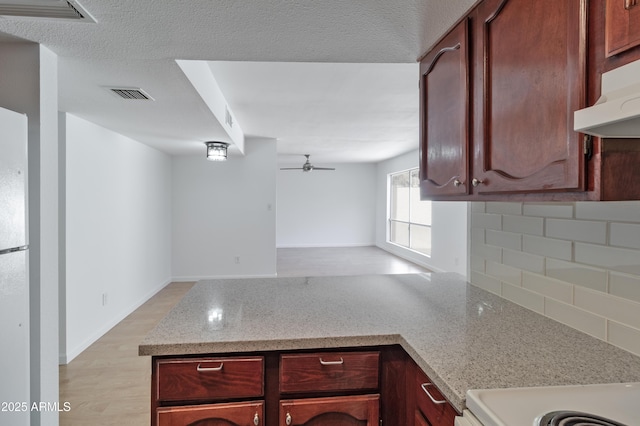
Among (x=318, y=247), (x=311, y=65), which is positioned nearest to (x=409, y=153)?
(x=318, y=247)

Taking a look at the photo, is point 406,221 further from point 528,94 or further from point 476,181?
point 528,94

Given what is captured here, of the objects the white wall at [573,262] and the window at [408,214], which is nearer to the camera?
the white wall at [573,262]

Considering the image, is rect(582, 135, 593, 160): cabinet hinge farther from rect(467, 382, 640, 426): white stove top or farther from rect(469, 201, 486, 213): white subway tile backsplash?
rect(469, 201, 486, 213): white subway tile backsplash

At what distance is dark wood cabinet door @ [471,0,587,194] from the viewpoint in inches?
33.9

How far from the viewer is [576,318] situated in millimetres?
1284

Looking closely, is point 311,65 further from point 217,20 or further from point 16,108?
point 16,108

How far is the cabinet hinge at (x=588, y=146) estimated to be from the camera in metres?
0.82

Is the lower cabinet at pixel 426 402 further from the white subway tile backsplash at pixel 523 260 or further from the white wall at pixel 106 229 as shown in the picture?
the white wall at pixel 106 229

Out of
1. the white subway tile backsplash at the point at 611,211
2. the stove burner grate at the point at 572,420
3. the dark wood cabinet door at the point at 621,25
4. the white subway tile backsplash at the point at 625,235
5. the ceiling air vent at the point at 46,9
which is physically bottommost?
the stove burner grate at the point at 572,420

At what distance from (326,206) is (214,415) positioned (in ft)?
29.7

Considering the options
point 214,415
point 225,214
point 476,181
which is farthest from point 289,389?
point 225,214

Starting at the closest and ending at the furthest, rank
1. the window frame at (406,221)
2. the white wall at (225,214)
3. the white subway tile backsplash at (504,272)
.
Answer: the white subway tile backsplash at (504,272)
the white wall at (225,214)
the window frame at (406,221)

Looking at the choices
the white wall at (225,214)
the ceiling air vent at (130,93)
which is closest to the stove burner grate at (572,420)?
the ceiling air vent at (130,93)

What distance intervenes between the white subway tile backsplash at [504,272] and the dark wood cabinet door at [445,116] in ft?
1.60
